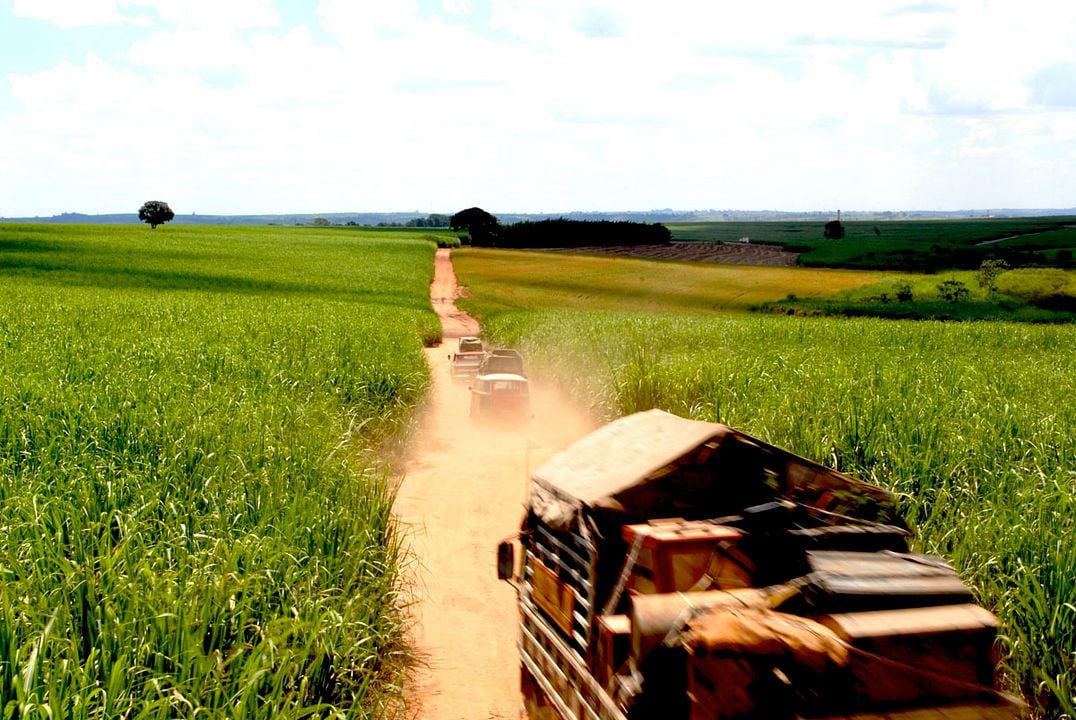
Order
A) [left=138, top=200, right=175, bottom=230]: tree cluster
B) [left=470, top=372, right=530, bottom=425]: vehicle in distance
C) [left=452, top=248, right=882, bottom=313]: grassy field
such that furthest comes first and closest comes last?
[left=138, top=200, right=175, bottom=230]: tree cluster, [left=452, top=248, right=882, bottom=313]: grassy field, [left=470, top=372, right=530, bottom=425]: vehicle in distance

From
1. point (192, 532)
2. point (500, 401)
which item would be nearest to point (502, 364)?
point (500, 401)

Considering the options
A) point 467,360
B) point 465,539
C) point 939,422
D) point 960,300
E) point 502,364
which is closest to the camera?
point 939,422

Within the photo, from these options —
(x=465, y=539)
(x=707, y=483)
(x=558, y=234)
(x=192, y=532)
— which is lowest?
(x=465, y=539)

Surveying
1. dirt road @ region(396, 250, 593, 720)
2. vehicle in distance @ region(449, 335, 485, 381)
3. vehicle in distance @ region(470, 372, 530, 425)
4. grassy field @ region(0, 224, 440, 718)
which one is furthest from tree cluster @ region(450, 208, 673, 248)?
grassy field @ region(0, 224, 440, 718)

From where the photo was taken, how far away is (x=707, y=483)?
5359mm

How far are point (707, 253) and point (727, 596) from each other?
90.3 m

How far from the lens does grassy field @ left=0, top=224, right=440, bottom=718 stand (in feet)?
14.8

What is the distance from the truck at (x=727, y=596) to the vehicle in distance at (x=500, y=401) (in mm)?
10862

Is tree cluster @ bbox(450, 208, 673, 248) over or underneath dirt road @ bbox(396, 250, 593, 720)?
over

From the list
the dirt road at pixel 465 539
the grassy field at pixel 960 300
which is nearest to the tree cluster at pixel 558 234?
the grassy field at pixel 960 300

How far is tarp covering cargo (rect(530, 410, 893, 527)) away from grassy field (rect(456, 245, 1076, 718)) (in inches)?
68.2

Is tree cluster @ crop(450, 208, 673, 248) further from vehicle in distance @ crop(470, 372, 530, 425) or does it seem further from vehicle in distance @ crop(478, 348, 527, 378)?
vehicle in distance @ crop(470, 372, 530, 425)

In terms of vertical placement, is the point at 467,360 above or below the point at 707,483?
below

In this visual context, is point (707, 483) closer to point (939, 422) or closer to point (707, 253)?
point (939, 422)
